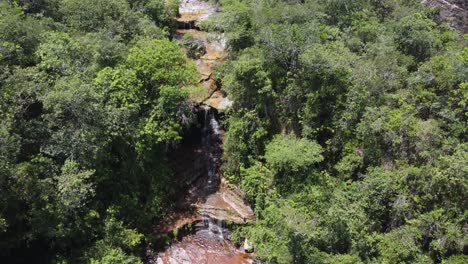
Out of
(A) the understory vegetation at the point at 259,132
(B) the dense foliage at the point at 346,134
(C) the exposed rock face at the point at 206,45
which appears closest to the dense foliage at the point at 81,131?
(A) the understory vegetation at the point at 259,132

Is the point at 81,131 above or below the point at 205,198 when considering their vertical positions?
above

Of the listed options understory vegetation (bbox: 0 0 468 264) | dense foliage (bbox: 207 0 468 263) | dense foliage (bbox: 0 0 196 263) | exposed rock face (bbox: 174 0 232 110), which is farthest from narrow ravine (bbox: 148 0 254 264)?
dense foliage (bbox: 0 0 196 263)

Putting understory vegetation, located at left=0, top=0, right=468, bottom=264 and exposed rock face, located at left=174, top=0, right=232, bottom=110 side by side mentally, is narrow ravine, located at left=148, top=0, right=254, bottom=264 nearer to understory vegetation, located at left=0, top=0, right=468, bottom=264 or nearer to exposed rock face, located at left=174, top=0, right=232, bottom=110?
exposed rock face, located at left=174, top=0, right=232, bottom=110

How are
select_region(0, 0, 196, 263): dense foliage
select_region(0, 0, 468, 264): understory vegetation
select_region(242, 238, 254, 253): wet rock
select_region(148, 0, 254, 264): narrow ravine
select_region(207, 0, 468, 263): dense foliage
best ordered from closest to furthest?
select_region(0, 0, 196, 263): dense foliage < select_region(0, 0, 468, 264): understory vegetation < select_region(207, 0, 468, 263): dense foliage < select_region(242, 238, 254, 253): wet rock < select_region(148, 0, 254, 264): narrow ravine

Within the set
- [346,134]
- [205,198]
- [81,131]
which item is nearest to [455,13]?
[346,134]

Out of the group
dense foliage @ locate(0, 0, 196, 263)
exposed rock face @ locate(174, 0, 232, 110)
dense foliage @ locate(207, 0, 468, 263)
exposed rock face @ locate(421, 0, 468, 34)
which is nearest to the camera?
dense foliage @ locate(0, 0, 196, 263)

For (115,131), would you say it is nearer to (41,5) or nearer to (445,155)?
(41,5)

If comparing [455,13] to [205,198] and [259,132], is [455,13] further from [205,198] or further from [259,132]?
[205,198]

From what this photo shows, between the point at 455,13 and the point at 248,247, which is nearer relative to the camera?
the point at 248,247
